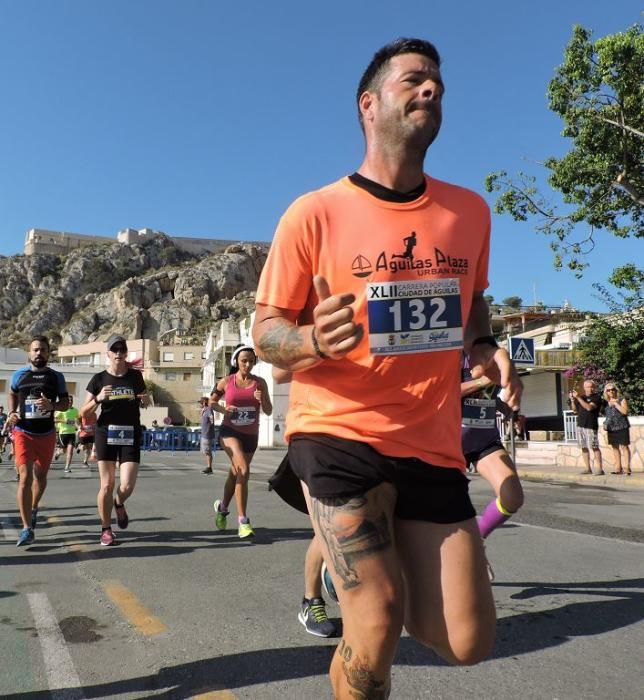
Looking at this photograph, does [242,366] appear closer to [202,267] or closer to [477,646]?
[477,646]

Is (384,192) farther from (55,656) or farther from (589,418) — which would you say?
(589,418)

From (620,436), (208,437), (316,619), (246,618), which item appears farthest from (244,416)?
(208,437)

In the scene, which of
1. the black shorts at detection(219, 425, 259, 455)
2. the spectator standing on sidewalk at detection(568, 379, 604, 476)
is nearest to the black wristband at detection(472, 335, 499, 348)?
the black shorts at detection(219, 425, 259, 455)

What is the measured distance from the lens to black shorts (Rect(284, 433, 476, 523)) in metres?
1.88

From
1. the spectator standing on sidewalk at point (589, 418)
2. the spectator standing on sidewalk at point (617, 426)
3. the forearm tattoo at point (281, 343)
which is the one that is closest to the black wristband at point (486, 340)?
the forearm tattoo at point (281, 343)

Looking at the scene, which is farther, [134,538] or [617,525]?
[617,525]

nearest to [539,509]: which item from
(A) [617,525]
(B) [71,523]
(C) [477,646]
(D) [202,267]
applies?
(A) [617,525]

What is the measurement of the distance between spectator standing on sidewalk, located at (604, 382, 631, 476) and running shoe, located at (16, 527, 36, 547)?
11.4 metres

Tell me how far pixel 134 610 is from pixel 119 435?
2675 millimetres

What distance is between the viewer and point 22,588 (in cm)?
473

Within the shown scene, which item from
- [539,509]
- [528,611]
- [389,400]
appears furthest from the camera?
[539,509]

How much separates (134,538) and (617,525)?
5.42 m

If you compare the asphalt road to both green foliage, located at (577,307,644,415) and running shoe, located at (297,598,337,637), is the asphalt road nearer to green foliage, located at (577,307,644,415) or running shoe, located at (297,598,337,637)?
running shoe, located at (297,598,337,637)

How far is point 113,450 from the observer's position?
21.3 feet
